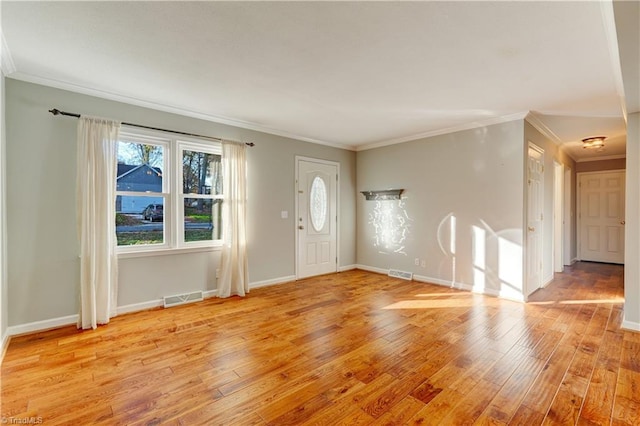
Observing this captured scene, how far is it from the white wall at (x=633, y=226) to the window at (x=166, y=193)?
4813 millimetres

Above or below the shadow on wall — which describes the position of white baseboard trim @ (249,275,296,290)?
below

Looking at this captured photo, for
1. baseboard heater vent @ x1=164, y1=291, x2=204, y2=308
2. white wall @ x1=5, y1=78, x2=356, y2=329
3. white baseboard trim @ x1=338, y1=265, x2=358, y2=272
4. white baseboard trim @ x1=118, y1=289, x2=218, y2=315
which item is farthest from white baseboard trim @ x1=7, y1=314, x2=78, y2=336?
white baseboard trim @ x1=338, y1=265, x2=358, y2=272

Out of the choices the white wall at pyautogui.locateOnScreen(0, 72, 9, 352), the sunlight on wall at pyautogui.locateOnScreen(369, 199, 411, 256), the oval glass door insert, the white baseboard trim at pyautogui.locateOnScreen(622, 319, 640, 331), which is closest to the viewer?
the white wall at pyautogui.locateOnScreen(0, 72, 9, 352)

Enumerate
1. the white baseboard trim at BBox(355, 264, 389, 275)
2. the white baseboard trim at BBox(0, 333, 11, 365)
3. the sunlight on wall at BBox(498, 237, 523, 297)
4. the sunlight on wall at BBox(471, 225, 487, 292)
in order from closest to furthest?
the white baseboard trim at BBox(0, 333, 11, 365) < the sunlight on wall at BBox(498, 237, 523, 297) < the sunlight on wall at BBox(471, 225, 487, 292) < the white baseboard trim at BBox(355, 264, 389, 275)

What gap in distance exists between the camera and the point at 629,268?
10.5ft

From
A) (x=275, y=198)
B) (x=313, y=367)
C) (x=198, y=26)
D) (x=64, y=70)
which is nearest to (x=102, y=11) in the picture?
(x=198, y=26)

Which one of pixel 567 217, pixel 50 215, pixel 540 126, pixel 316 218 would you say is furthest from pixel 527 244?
pixel 50 215

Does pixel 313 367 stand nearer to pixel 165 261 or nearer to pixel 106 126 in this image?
pixel 165 261

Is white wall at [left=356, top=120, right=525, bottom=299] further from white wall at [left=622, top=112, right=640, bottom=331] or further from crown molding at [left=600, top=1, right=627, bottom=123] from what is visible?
crown molding at [left=600, top=1, right=627, bottom=123]

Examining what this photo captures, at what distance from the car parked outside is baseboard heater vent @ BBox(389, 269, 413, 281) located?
12.7 ft

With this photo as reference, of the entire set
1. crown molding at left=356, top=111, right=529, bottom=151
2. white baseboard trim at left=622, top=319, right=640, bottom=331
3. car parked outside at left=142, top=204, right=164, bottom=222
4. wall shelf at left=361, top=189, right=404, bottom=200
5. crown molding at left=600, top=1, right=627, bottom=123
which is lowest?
white baseboard trim at left=622, top=319, right=640, bottom=331

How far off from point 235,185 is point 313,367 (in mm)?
2763

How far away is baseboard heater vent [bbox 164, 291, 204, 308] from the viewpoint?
3.77 m

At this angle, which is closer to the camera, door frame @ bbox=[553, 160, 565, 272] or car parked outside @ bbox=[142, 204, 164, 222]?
car parked outside @ bbox=[142, 204, 164, 222]
